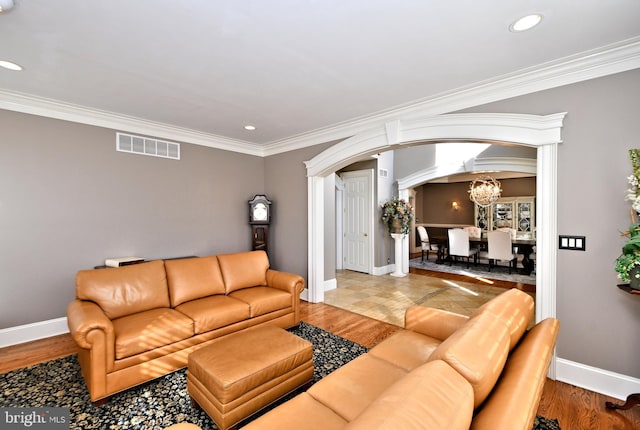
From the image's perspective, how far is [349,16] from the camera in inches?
73.8

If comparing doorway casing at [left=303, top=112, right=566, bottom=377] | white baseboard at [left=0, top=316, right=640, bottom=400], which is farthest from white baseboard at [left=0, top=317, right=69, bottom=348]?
doorway casing at [left=303, top=112, right=566, bottom=377]

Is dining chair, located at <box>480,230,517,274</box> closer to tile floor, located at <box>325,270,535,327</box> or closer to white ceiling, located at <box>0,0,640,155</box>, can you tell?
tile floor, located at <box>325,270,535,327</box>

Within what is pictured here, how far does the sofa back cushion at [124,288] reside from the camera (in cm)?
264

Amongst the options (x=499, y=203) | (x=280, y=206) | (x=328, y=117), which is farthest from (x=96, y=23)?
(x=499, y=203)

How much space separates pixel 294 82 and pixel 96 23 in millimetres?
1527

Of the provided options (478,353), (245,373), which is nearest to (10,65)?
(245,373)

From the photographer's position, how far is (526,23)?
1.94 metres

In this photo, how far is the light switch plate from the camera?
2.42 metres

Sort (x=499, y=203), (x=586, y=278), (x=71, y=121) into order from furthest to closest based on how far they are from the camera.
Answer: (x=499, y=203)
(x=71, y=121)
(x=586, y=278)

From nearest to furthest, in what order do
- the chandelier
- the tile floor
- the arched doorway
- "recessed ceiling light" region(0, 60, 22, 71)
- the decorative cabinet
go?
"recessed ceiling light" region(0, 60, 22, 71)
the arched doorway
the tile floor
the chandelier
the decorative cabinet

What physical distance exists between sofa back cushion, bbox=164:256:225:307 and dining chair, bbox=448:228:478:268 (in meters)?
6.14

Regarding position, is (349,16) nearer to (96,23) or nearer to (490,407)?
(96,23)

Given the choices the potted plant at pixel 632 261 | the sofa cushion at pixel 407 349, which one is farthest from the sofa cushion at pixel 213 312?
the potted plant at pixel 632 261

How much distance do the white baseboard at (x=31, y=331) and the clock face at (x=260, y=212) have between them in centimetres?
277
